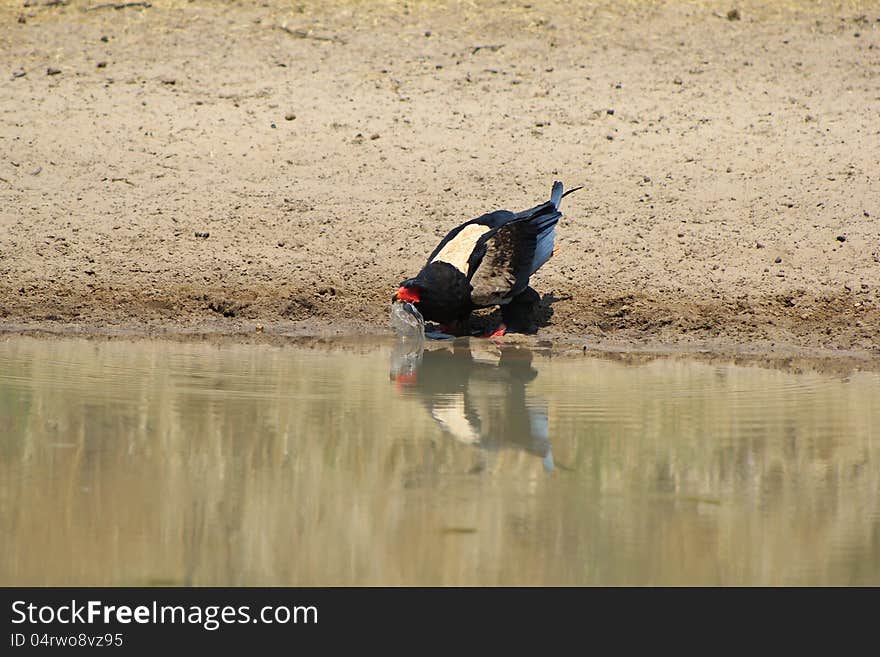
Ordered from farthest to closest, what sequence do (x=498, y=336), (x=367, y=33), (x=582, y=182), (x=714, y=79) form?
(x=367, y=33) < (x=714, y=79) < (x=582, y=182) < (x=498, y=336)

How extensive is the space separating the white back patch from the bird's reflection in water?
1.68 feet

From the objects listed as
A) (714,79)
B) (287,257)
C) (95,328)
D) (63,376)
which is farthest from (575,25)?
(63,376)

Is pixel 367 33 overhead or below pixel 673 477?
overhead

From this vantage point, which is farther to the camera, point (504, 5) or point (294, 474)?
point (504, 5)

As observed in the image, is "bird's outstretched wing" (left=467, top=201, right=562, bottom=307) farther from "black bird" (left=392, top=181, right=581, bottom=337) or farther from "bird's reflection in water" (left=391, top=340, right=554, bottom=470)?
"bird's reflection in water" (left=391, top=340, right=554, bottom=470)

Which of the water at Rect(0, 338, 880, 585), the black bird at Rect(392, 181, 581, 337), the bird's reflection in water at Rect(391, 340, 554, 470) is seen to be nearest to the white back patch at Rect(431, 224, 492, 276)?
the black bird at Rect(392, 181, 581, 337)

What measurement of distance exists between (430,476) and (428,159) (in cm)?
620

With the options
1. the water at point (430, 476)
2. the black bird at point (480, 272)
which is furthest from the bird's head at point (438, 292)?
the water at point (430, 476)

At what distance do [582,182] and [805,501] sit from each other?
19.7 ft

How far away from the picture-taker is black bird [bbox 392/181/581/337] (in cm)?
760

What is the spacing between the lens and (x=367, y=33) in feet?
41.7

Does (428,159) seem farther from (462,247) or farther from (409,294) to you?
(409,294)
